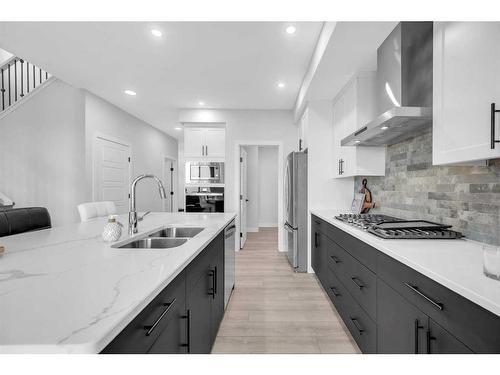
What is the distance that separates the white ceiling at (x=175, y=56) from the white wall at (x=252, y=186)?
268 cm

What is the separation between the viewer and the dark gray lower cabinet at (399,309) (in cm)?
80

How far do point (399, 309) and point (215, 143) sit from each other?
4172 millimetres

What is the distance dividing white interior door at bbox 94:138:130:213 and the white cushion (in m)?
1.69

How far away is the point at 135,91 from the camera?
4074mm

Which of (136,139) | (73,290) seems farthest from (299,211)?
(136,139)

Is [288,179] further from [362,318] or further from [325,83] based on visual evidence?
[362,318]

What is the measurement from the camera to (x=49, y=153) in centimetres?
399

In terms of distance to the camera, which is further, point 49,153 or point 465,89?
point 49,153

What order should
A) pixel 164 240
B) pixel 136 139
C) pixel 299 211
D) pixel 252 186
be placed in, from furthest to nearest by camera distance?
pixel 252 186, pixel 136 139, pixel 299 211, pixel 164 240

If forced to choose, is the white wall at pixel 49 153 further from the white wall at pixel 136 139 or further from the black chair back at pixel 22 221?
the black chair back at pixel 22 221

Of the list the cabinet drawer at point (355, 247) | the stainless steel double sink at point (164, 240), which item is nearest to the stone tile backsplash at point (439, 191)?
the cabinet drawer at point (355, 247)

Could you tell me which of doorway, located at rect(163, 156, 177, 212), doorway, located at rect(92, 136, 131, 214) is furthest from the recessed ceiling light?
doorway, located at rect(163, 156, 177, 212)

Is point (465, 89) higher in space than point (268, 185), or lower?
higher

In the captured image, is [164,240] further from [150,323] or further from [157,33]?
[157,33]
